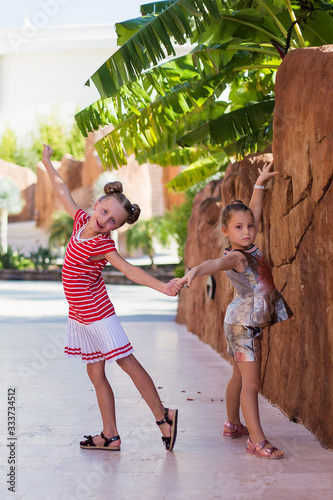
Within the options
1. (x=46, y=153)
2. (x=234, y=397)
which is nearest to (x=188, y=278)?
(x=234, y=397)

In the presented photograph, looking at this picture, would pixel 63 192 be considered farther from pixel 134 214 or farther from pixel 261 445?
pixel 261 445

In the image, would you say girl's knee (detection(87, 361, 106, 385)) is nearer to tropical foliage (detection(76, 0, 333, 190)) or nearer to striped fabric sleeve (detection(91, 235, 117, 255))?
striped fabric sleeve (detection(91, 235, 117, 255))

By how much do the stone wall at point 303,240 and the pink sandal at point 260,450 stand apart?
0.39 m

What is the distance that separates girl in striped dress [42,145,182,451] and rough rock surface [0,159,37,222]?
41.6 meters

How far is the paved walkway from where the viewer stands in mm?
3660

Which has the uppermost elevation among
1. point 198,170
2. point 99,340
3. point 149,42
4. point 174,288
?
point 149,42

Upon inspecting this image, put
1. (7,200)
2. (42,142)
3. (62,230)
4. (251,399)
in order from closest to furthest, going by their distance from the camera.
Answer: (251,399)
(62,230)
(7,200)
(42,142)

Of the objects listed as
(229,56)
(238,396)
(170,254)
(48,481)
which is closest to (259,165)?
(229,56)

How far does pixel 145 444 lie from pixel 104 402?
386mm

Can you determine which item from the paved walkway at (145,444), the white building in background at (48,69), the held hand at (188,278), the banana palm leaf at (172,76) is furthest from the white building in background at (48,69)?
the held hand at (188,278)

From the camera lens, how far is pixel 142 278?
414 centimetres

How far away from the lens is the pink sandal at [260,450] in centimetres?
416

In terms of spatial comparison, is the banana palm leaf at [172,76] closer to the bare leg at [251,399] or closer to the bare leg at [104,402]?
the bare leg at [104,402]

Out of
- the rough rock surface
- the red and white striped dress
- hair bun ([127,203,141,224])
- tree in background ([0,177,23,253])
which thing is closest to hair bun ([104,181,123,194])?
hair bun ([127,203,141,224])
